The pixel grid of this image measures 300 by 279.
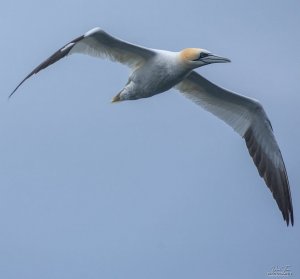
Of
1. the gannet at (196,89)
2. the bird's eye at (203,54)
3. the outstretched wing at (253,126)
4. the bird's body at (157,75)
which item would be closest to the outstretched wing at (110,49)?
the gannet at (196,89)

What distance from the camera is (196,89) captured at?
60.0 feet

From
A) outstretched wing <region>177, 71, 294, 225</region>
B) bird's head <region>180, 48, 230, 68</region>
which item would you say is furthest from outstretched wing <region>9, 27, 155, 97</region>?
outstretched wing <region>177, 71, 294, 225</region>

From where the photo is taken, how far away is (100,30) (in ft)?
52.0

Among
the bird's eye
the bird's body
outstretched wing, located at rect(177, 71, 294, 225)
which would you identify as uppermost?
the bird's eye

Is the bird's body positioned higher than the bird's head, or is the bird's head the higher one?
the bird's head

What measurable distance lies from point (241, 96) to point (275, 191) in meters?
2.03

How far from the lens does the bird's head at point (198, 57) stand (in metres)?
16.5

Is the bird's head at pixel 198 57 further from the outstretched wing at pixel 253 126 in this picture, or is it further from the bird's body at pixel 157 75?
the outstretched wing at pixel 253 126

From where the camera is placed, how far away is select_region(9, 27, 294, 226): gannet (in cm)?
1641

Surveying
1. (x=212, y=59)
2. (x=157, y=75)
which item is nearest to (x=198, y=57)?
(x=212, y=59)

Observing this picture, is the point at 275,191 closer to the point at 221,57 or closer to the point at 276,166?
the point at 276,166

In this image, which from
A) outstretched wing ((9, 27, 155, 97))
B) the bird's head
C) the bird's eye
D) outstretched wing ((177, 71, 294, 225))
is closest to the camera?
outstretched wing ((9, 27, 155, 97))

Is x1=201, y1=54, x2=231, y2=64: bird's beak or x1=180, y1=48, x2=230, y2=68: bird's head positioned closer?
x1=180, y1=48, x2=230, y2=68: bird's head

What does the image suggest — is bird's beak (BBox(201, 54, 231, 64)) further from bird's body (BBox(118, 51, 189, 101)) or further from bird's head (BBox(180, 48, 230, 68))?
bird's body (BBox(118, 51, 189, 101))
